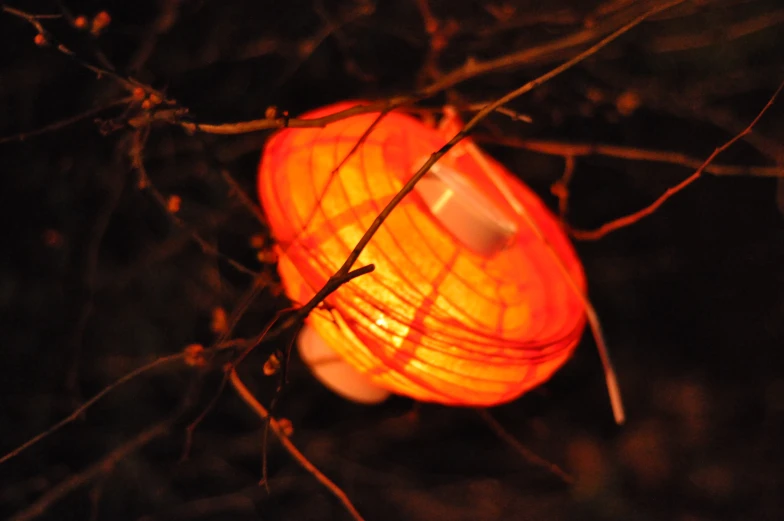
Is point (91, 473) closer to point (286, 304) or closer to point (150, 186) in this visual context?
point (286, 304)

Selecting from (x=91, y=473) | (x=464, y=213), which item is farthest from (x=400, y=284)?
(x=91, y=473)

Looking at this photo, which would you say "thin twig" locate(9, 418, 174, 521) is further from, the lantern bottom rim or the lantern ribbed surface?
the lantern ribbed surface

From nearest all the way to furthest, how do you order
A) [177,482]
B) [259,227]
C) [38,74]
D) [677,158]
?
[677,158] < [177,482] < [38,74] < [259,227]

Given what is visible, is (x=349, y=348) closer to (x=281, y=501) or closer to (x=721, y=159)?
(x=281, y=501)

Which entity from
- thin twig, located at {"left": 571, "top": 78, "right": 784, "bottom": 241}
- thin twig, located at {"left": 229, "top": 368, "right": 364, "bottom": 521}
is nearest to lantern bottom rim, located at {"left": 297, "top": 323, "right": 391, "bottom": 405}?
thin twig, located at {"left": 229, "top": 368, "right": 364, "bottom": 521}

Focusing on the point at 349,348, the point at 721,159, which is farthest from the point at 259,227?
the point at 721,159

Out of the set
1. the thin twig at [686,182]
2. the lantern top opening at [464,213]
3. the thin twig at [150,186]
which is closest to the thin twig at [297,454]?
the thin twig at [150,186]
